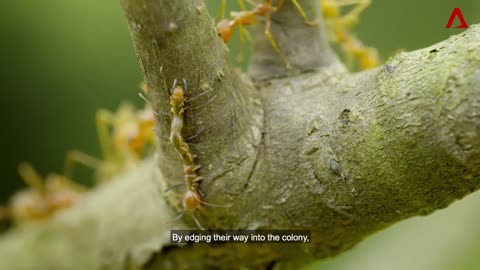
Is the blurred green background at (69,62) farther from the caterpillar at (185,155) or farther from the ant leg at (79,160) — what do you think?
the caterpillar at (185,155)

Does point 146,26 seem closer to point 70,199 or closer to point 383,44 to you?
point 70,199

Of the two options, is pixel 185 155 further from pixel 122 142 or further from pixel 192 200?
pixel 122 142

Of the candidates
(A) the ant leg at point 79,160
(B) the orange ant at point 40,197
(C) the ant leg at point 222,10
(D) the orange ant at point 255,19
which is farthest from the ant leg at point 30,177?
(D) the orange ant at point 255,19

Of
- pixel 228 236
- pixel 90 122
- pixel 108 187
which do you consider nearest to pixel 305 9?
pixel 228 236

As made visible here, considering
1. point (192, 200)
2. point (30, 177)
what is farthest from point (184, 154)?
point (30, 177)

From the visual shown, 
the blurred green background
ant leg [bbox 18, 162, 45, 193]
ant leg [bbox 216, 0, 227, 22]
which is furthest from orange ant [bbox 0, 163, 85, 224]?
ant leg [bbox 216, 0, 227, 22]
